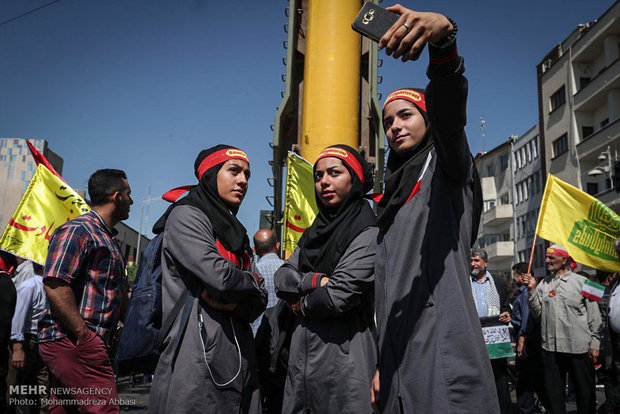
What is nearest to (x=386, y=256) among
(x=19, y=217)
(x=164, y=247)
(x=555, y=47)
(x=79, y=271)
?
(x=164, y=247)

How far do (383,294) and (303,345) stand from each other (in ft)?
3.55

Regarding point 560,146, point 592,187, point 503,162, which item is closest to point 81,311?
point 592,187

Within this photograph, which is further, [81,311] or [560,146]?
[560,146]

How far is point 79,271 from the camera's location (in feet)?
10.7

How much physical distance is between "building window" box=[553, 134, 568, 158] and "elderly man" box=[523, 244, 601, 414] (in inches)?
1124

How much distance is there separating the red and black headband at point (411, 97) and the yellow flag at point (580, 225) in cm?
555

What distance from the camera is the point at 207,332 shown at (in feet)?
8.83

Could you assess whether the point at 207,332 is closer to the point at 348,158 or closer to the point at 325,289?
the point at 325,289

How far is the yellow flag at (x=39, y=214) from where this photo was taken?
654 centimetres

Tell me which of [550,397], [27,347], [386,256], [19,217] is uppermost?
[19,217]

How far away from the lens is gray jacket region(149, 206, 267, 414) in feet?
8.46

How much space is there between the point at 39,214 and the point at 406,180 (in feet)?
19.9

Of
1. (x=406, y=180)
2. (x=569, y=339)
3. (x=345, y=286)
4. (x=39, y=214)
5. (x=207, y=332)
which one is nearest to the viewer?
(x=406, y=180)

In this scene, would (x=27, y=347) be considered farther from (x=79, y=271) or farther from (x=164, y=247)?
(x=164, y=247)
